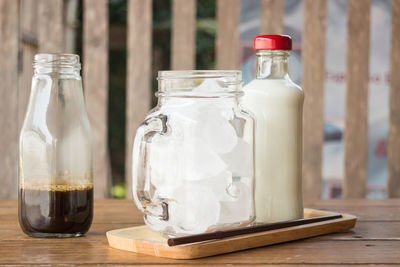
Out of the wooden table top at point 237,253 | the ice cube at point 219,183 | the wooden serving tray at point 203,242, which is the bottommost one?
the wooden table top at point 237,253

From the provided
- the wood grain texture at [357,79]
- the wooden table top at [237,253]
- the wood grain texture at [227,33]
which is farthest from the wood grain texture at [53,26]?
the wooden table top at [237,253]

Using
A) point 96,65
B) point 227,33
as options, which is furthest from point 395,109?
point 96,65

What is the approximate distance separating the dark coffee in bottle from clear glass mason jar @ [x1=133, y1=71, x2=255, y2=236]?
106mm

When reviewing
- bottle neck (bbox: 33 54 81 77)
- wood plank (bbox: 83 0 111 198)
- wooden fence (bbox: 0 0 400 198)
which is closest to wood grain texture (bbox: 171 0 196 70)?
wooden fence (bbox: 0 0 400 198)

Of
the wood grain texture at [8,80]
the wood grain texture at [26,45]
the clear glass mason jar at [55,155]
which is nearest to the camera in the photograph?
the clear glass mason jar at [55,155]

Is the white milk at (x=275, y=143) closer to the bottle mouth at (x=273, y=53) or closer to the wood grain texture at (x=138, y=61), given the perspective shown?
the bottle mouth at (x=273, y=53)

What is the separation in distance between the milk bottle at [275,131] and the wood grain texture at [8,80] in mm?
1523

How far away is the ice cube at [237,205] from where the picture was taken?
2.57ft

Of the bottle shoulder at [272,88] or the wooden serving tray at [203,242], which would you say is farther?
the bottle shoulder at [272,88]

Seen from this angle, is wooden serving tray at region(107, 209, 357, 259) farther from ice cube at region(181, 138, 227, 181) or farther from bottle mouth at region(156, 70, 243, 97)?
bottle mouth at region(156, 70, 243, 97)

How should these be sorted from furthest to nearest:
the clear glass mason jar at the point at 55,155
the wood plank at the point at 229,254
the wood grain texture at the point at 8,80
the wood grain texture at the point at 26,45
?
the wood grain texture at the point at 26,45 → the wood grain texture at the point at 8,80 → the clear glass mason jar at the point at 55,155 → the wood plank at the point at 229,254

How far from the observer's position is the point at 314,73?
226 centimetres

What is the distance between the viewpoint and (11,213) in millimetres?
1135

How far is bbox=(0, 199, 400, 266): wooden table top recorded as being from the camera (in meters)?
0.74
